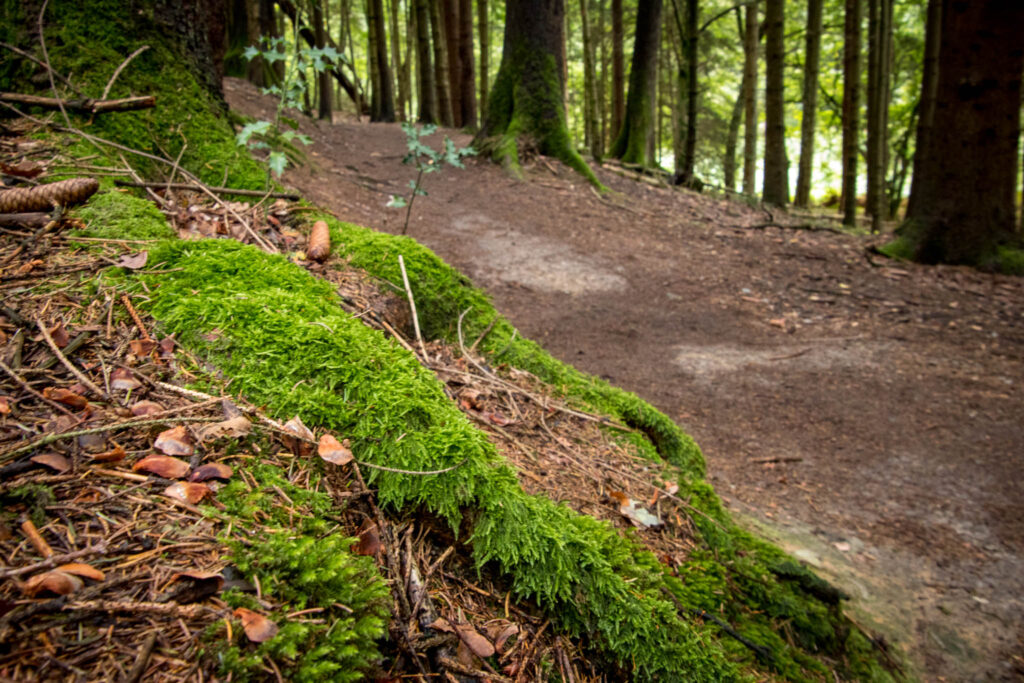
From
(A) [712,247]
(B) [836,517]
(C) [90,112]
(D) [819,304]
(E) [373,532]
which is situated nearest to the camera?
(E) [373,532]

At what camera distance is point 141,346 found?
1.72 m

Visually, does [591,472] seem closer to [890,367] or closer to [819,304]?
[890,367]

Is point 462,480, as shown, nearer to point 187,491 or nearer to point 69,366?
point 187,491

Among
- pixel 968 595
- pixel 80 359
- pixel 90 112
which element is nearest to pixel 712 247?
pixel 968 595

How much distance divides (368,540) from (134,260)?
1435mm

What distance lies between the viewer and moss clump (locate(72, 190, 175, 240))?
2.19m

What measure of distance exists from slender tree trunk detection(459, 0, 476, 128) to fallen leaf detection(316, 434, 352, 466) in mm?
13719

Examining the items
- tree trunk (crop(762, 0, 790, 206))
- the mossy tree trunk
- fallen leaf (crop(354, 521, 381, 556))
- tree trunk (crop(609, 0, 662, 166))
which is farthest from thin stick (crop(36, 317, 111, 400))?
tree trunk (crop(762, 0, 790, 206))

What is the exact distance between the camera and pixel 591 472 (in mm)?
2293

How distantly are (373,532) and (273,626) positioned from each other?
0.44 meters

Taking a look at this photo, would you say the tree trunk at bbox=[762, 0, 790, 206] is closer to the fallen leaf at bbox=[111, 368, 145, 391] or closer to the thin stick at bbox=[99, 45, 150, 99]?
the thin stick at bbox=[99, 45, 150, 99]

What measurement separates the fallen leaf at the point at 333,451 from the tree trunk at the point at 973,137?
941 cm

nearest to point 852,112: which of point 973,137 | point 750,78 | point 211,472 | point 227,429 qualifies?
point 750,78

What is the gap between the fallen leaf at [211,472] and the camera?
1.30 metres
